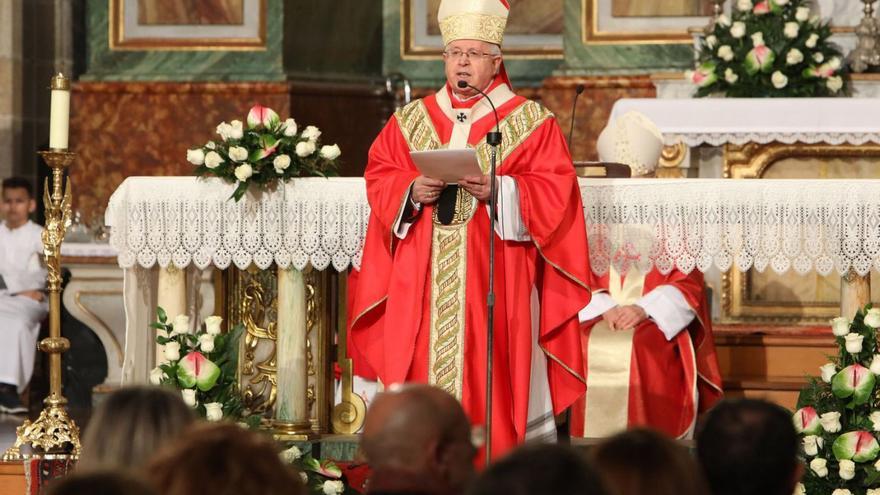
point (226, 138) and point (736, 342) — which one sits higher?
point (226, 138)

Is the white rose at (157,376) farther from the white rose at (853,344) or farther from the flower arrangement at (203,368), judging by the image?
the white rose at (853,344)

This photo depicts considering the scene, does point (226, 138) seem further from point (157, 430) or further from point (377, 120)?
point (377, 120)

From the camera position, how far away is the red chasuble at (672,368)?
311 inches

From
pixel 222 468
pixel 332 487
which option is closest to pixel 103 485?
pixel 222 468

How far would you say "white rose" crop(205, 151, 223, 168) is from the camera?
23.1 ft

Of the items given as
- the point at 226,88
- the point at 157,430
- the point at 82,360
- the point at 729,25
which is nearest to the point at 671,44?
the point at 729,25

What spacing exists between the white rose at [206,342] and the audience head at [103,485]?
3829 millimetres

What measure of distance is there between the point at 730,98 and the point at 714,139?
32 cm

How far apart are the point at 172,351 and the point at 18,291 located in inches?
162

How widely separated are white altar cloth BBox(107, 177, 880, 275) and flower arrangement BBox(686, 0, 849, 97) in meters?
2.64

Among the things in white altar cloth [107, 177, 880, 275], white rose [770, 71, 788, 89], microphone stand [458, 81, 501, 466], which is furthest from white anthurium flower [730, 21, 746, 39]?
microphone stand [458, 81, 501, 466]

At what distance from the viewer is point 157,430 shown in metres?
3.46

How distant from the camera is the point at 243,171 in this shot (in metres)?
7.00

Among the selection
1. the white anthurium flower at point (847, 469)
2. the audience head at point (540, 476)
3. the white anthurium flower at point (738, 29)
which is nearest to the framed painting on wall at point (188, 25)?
the white anthurium flower at point (738, 29)
